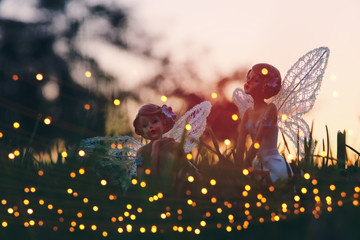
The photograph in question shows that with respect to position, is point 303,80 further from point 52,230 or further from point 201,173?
point 52,230

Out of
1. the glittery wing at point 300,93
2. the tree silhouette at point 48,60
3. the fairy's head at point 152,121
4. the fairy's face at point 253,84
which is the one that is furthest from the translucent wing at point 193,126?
the tree silhouette at point 48,60

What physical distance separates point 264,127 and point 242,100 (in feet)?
1.03

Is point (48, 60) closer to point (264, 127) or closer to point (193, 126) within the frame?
point (193, 126)

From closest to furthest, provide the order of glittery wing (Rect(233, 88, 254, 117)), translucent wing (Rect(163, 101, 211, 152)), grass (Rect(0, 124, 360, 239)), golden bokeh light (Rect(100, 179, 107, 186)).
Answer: grass (Rect(0, 124, 360, 239)), golden bokeh light (Rect(100, 179, 107, 186)), translucent wing (Rect(163, 101, 211, 152)), glittery wing (Rect(233, 88, 254, 117))

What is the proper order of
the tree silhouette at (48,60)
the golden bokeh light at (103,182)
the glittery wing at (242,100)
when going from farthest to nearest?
the tree silhouette at (48,60), the glittery wing at (242,100), the golden bokeh light at (103,182)

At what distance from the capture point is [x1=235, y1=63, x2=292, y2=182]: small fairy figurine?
254cm

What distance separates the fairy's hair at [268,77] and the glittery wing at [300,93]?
0.14 metres

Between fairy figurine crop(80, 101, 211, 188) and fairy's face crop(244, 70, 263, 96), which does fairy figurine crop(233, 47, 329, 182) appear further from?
fairy figurine crop(80, 101, 211, 188)

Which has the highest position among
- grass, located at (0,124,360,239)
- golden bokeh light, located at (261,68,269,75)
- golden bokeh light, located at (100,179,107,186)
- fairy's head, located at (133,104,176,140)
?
golden bokeh light, located at (261,68,269,75)

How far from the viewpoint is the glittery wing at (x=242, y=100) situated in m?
2.80

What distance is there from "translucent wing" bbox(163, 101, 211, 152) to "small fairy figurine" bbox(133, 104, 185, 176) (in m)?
0.08

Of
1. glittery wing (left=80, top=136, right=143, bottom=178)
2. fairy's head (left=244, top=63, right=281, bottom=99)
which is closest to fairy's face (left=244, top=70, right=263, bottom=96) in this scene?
fairy's head (left=244, top=63, right=281, bottom=99)

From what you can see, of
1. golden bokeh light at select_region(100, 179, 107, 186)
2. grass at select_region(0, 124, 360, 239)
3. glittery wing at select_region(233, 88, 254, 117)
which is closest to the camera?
A: grass at select_region(0, 124, 360, 239)

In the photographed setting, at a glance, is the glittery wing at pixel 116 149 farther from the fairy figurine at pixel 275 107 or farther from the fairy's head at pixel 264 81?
the fairy's head at pixel 264 81
